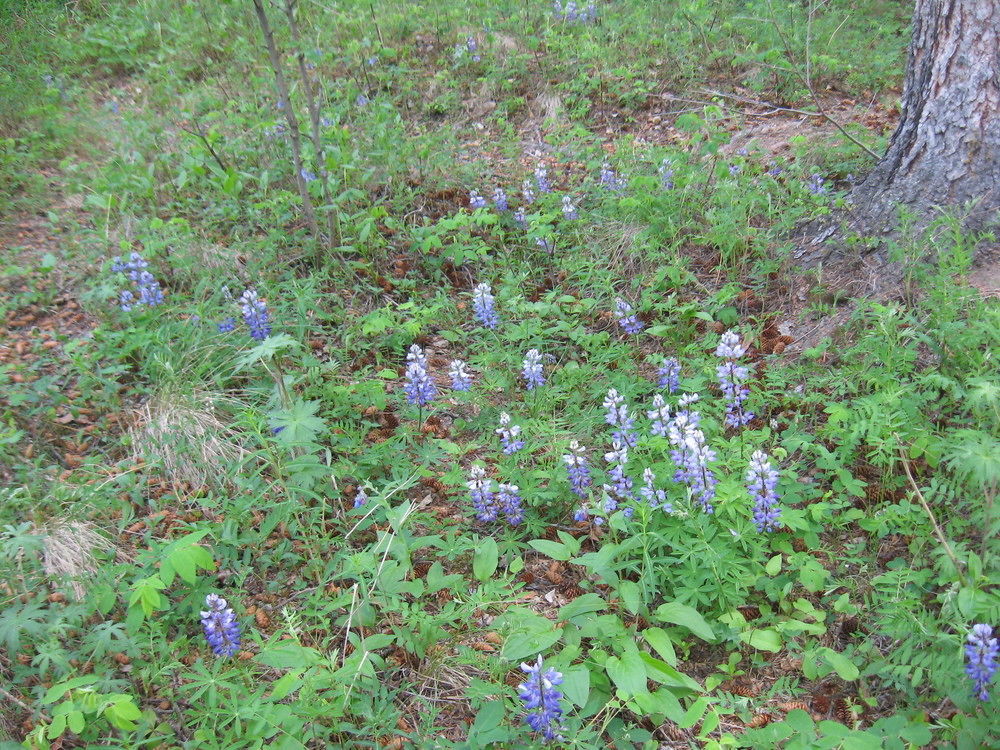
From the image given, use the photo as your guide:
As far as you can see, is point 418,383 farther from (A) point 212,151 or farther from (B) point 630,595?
(A) point 212,151

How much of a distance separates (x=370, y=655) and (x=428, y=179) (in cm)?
390

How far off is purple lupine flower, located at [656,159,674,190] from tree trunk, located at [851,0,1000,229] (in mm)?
1376

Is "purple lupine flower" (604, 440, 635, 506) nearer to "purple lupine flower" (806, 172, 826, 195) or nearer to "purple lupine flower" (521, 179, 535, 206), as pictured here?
"purple lupine flower" (806, 172, 826, 195)

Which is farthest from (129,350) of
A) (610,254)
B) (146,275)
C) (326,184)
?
(610,254)

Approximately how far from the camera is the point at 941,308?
3.07 meters

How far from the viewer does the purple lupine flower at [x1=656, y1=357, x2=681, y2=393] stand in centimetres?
335

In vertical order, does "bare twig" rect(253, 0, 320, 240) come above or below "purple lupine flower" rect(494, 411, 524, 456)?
above

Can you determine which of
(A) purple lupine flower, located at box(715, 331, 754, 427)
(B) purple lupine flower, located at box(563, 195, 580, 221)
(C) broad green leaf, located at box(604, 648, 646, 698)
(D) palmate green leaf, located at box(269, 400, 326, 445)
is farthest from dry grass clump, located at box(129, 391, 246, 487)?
(B) purple lupine flower, located at box(563, 195, 580, 221)

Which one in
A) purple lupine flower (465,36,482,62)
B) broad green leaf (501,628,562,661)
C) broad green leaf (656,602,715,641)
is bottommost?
broad green leaf (656,602,715,641)

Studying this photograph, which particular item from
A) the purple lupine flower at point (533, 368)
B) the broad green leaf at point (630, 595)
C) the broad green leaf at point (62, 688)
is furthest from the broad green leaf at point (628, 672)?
the broad green leaf at point (62, 688)

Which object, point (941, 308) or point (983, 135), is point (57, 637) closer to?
point (941, 308)

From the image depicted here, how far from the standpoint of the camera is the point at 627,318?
387 centimetres

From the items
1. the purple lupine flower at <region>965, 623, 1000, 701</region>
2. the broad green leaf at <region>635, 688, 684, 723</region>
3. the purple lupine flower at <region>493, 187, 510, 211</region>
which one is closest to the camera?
the purple lupine flower at <region>965, 623, 1000, 701</region>

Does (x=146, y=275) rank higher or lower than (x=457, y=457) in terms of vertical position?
higher
